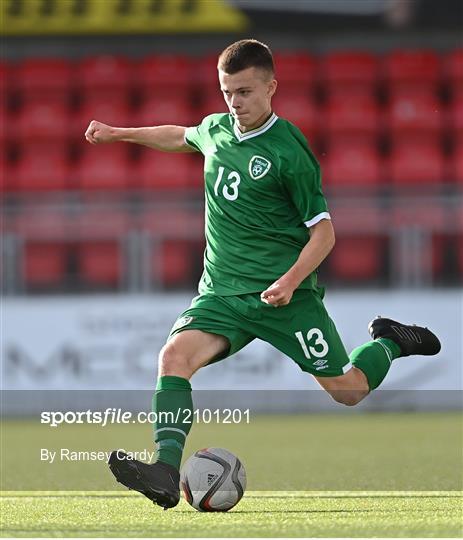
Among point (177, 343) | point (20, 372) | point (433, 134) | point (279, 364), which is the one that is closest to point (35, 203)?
point (20, 372)

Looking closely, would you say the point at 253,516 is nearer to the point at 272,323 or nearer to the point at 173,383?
the point at 173,383

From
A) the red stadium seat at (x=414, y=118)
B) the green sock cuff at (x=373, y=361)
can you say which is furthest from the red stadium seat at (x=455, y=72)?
the green sock cuff at (x=373, y=361)

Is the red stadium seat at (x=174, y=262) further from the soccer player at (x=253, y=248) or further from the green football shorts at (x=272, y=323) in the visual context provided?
the green football shorts at (x=272, y=323)

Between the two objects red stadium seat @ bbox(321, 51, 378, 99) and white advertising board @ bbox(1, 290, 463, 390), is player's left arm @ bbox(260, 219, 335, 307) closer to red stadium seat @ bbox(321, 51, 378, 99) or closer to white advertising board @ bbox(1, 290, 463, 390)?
white advertising board @ bbox(1, 290, 463, 390)

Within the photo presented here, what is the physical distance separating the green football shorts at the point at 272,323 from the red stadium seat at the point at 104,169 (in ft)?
27.0

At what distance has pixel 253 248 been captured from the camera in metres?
5.26

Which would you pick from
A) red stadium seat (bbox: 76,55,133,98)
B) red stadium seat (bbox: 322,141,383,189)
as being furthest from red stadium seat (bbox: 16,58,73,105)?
red stadium seat (bbox: 322,141,383,189)

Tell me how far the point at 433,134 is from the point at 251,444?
6.21 m

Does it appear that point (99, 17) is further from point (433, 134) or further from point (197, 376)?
point (197, 376)

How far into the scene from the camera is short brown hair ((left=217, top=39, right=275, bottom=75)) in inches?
198

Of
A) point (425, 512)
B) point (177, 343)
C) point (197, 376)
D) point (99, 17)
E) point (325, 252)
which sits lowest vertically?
point (197, 376)

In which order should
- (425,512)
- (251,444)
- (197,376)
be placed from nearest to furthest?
(425,512), (251,444), (197,376)

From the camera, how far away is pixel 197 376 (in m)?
10.7

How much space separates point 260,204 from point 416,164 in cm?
844
